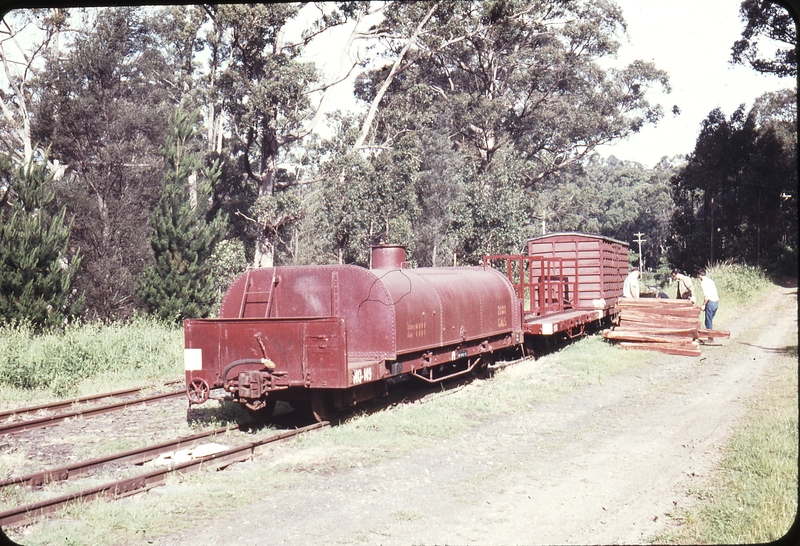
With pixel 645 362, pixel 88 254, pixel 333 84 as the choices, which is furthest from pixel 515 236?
pixel 88 254

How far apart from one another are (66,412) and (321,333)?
5036 mm

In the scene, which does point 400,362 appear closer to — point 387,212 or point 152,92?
point 387,212

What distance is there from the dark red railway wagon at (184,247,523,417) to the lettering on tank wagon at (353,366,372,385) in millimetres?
14

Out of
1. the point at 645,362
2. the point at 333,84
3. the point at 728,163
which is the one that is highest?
the point at 333,84

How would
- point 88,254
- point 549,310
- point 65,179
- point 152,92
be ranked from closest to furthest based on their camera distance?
point 549,310 < point 88,254 < point 65,179 < point 152,92

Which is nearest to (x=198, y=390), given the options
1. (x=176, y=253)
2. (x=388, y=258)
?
(x=388, y=258)

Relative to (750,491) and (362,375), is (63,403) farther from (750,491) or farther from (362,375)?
(750,491)

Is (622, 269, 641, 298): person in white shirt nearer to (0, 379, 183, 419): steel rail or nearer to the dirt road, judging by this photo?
the dirt road

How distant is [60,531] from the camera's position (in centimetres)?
570

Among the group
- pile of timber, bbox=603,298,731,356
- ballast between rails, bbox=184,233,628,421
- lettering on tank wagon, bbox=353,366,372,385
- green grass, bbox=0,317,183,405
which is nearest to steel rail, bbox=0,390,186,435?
green grass, bbox=0,317,183,405

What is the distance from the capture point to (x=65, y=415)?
10500 mm

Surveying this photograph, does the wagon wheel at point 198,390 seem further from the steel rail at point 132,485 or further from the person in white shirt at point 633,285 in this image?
the person in white shirt at point 633,285

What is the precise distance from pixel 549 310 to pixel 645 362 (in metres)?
3.62

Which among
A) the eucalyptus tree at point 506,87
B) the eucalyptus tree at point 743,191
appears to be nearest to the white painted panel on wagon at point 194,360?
the eucalyptus tree at point 506,87
